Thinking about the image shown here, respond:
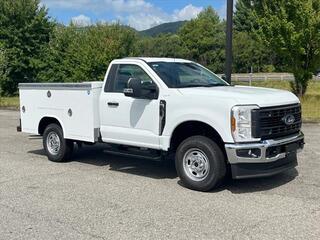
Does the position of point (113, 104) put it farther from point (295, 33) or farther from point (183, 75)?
point (295, 33)

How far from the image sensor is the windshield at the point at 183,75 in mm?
7656

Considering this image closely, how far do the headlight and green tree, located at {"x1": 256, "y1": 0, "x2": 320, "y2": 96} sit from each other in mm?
14222

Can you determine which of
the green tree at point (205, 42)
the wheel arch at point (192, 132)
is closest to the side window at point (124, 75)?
the wheel arch at point (192, 132)

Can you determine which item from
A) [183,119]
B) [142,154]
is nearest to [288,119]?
[183,119]

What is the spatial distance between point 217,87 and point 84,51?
1990 centimetres

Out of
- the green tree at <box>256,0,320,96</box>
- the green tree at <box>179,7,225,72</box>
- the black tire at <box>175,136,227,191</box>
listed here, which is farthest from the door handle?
the green tree at <box>179,7,225,72</box>

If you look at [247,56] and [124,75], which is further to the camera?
[247,56]

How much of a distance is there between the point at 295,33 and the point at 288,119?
13.7 m

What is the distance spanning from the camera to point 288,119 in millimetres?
6992

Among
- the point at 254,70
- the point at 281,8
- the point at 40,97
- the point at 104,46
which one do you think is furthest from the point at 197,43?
the point at 40,97

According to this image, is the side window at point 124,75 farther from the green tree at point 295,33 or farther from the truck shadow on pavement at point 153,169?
the green tree at point 295,33

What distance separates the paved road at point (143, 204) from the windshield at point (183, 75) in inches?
62.0

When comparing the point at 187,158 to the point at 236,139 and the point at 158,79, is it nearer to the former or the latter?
the point at 236,139

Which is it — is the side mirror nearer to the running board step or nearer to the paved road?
the running board step
